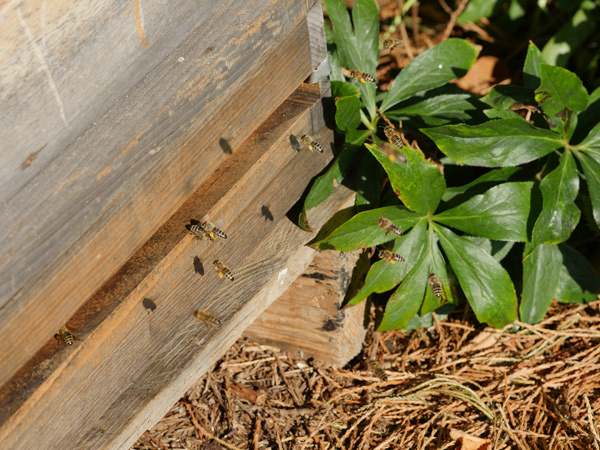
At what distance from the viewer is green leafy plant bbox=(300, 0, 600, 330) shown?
7.51 ft

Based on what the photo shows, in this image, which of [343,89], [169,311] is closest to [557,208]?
[343,89]

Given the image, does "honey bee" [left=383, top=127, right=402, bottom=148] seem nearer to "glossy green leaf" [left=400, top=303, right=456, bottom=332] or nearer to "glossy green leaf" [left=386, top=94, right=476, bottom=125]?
"glossy green leaf" [left=386, top=94, right=476, bottom=125]

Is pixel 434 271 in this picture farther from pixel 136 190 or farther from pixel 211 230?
pixel 136 190

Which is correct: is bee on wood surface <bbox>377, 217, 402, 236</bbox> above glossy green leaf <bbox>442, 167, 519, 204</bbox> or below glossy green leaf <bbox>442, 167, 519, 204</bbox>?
below

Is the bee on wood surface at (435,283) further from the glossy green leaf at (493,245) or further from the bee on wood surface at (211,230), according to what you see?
the bee on wood surface at (211,230)

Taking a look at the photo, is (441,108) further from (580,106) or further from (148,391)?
(148,391)

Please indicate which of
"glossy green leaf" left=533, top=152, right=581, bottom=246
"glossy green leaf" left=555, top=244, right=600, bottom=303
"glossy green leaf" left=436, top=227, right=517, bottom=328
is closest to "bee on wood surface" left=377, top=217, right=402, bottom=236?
"glossy green leaf" left=436, top=227, right=517, bottom=328

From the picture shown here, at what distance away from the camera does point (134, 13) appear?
1.46 meters

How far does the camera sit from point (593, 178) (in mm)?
2346

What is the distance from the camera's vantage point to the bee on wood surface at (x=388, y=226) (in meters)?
2.24

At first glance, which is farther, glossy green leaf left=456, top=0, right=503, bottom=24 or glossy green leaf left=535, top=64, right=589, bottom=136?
glossy green leaf left=456, top=0, right=503, bottom=24

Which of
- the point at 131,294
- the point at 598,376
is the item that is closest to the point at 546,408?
the point at 598,376

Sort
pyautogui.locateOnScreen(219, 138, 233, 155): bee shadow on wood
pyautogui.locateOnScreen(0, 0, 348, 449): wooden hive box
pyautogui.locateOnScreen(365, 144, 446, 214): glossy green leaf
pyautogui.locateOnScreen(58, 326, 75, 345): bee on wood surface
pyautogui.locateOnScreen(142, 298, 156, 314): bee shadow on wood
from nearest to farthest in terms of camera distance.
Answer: pyautogui.locateOnScreen(0, 0, 348, 449): wooden hive box
pyautogui.locateOnScreen(58, 326, 75, 345): bee on wood surface
pyautogui.locateOnScreen(142, 298, 156, 314): bee shadow on wood
pyautogui.locateOnScreen(219, 138, 233, 155): bee shadow on wood
pyautogui.locateOnScreen(365, 144, 446, 214): glossy green leaf

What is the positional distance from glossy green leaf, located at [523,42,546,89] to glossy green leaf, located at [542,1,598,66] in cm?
103
